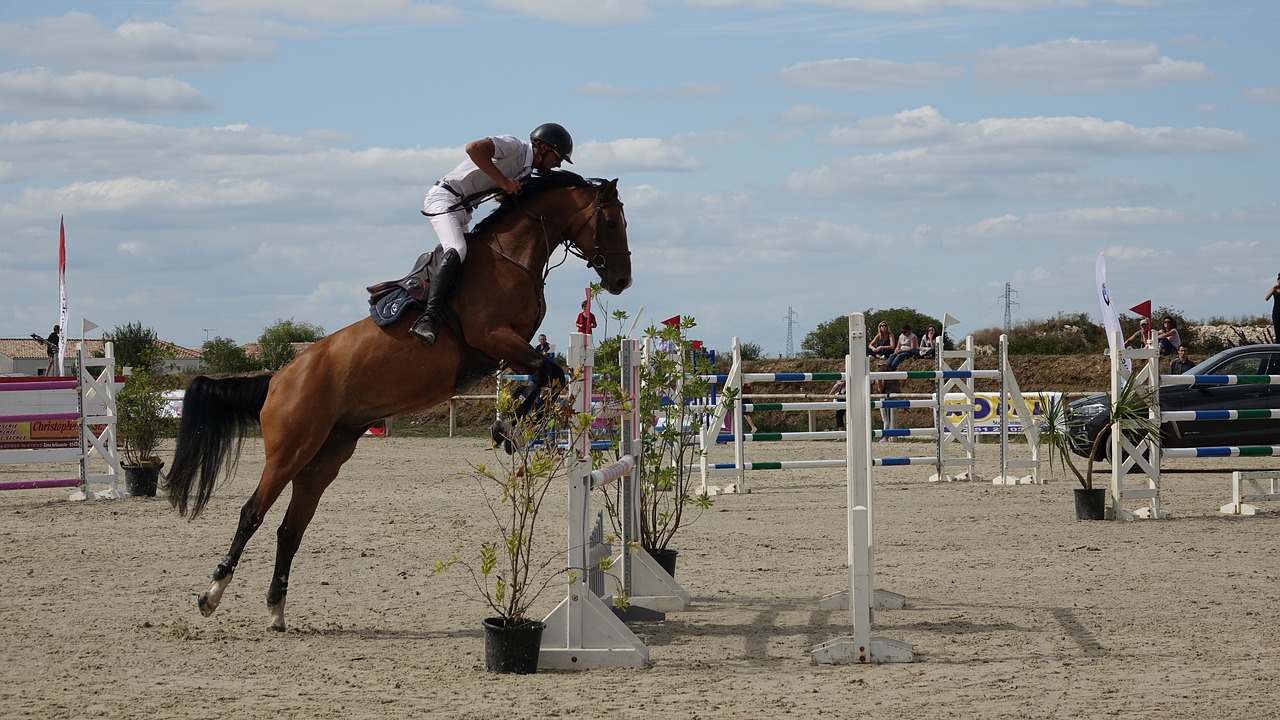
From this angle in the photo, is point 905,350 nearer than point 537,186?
No

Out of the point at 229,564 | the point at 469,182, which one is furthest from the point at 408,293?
the point at 229,564

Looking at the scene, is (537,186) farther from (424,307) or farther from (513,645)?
(513,645)

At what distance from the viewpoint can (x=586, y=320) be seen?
5.95m

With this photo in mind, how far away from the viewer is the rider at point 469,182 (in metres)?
5.39

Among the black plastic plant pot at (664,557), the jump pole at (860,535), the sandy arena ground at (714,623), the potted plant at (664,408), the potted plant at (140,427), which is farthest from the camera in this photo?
the potted plant at (140,427)

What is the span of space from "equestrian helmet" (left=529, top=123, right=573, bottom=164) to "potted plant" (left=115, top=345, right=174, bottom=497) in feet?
27.4

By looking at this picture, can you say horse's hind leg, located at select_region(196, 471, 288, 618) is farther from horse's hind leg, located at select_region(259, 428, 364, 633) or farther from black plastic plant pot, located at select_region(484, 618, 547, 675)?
black plastic plant pot, located at select_region(484, 618, 547, 675)

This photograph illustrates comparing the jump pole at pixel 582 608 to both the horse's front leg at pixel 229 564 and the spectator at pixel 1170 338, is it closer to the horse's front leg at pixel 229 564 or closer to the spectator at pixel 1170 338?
the horse's front leg at pixel 229 564

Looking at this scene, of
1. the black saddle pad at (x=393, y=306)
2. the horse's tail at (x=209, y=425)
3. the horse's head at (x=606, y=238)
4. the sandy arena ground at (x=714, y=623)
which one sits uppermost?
the horse's head at (x=606, y=238)

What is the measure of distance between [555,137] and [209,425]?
7.84ft

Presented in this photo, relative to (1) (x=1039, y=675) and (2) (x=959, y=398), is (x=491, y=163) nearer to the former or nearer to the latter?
(1) (x=1039, y=675)

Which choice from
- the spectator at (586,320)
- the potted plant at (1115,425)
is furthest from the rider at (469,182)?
the potted plant at (1115,425)

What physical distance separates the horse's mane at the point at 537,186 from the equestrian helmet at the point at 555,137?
11 centimetres

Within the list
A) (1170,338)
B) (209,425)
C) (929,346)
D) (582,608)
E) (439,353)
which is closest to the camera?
(582,608)
